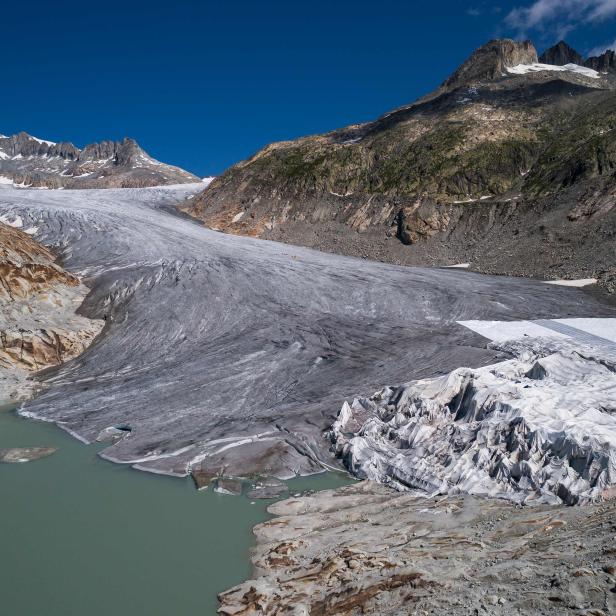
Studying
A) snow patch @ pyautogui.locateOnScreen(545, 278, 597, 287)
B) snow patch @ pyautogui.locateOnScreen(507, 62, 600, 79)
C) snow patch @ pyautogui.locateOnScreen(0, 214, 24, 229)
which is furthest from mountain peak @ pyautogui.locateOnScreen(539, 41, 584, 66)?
snow patch @ pyautogui.locateOnScreen(0, 214, 24, 229)

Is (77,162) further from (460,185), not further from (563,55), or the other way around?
(460,185)

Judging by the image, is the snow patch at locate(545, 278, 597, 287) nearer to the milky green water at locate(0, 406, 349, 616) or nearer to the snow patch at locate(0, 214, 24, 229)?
the milky green water at locate(0, 406, 349, 616)

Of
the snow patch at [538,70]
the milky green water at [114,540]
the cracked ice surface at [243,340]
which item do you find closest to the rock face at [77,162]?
the snow patch at [538,70]

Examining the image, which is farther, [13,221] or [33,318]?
[13,221]

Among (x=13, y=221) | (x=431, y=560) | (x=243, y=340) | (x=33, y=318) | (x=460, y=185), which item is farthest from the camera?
(x=460, y=185)

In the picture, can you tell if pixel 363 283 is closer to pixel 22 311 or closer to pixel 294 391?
pixel 294 391

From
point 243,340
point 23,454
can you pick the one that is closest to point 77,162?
point 243,340
